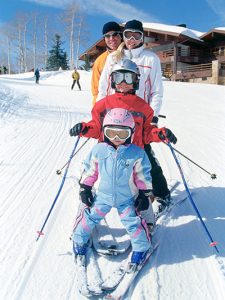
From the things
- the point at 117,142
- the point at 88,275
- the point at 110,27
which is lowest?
the point at 88,275

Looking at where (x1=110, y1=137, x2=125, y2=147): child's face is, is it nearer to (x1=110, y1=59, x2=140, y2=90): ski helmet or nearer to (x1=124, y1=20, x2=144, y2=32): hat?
(x1=110, y1=59, x2=140, y2=90): ski helmet

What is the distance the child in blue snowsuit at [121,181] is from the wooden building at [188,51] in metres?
24.7

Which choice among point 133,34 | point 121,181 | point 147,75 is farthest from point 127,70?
point 121,181

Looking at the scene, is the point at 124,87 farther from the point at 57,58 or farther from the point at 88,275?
the point at 57,58

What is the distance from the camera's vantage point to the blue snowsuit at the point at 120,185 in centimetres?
277

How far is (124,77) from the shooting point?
3092mm

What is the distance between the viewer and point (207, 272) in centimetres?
274

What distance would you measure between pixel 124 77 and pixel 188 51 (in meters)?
30.3

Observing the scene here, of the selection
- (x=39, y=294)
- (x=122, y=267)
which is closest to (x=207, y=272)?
(x=122, y=267)

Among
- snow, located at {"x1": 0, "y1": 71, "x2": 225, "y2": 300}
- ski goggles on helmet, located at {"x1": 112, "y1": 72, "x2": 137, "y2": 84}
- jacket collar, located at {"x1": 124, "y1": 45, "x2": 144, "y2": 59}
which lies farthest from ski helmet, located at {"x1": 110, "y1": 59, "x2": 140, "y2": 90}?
snow, located at {"x1": 0, "y1": 71, "x2": 225, "y2": 300}

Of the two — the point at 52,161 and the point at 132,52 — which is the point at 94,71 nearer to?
the point at 132,52

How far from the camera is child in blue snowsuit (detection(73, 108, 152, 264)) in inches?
109

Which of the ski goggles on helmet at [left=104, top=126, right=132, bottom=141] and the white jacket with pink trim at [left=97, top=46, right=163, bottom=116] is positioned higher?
the white jacket with pink trim at [left=97, top=46, right=163, bottom=116]

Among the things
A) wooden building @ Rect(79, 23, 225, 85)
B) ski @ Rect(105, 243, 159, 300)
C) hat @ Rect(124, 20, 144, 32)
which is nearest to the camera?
ski @ Rect(105, 243, 159, 300)
